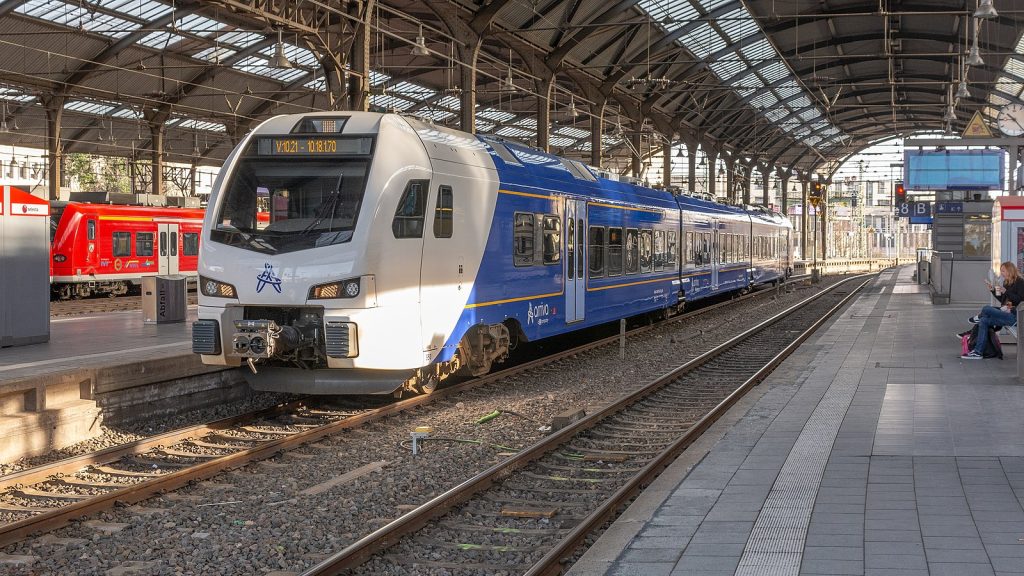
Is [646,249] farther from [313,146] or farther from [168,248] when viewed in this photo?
[168,248]

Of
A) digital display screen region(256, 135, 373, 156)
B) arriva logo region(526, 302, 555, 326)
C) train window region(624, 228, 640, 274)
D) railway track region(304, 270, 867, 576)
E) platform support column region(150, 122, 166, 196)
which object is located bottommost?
railway track region(304, 270, 867, 576)

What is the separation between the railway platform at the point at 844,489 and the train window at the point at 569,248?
4.01m

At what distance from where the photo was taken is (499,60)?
115 feet

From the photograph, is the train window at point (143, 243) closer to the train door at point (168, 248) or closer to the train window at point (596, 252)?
the train door at point (168, 248)

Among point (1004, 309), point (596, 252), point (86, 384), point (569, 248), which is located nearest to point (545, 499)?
point (86, 384)

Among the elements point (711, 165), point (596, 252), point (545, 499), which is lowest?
point (545, 499)

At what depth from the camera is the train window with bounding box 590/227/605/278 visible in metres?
17.6

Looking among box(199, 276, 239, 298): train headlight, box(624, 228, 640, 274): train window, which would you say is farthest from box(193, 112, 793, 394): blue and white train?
box(624, 228, 640, 274): train window

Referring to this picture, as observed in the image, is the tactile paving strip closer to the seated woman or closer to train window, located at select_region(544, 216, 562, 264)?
train window, located at select_region(544, 216, 562, 264)

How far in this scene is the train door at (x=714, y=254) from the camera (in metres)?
28.7

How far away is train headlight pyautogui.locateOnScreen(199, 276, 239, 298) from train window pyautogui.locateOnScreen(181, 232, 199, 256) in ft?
76.1

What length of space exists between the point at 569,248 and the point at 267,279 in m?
6.51

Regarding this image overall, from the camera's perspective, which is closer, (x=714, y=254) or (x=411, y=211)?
(x=411, y=211)

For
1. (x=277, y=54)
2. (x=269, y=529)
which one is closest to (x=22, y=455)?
(x=269, y=529)
